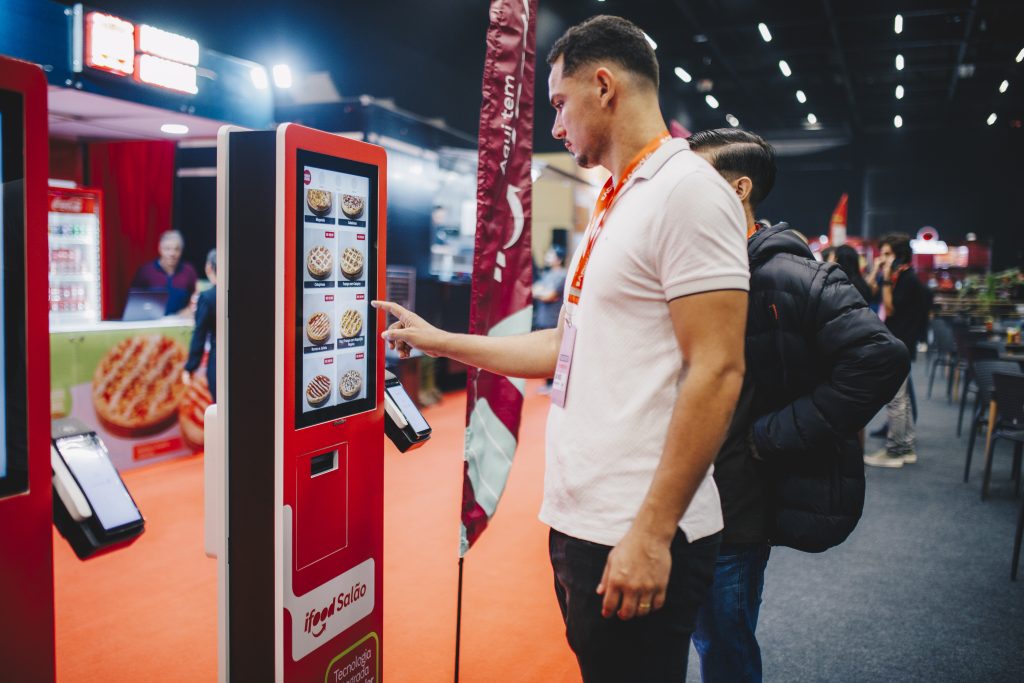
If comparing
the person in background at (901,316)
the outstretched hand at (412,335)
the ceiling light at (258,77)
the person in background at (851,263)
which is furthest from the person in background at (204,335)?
the person in background at (901,316)

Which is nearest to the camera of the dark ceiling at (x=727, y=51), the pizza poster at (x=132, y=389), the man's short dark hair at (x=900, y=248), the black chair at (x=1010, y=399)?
the black chair at (x=1010, y=399)

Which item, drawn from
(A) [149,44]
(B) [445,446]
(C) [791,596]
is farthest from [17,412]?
(A) [149,44]

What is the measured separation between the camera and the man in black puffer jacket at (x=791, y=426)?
5.42ft

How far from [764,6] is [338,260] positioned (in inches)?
390

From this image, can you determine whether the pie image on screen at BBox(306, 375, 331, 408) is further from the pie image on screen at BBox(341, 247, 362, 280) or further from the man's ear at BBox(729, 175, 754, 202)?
the man's ear at BBox(729, 175, 754, 202)

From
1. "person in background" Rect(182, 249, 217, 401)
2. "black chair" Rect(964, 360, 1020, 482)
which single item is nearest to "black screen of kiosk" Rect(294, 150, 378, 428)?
"person in background" Rect(182, 249, 217, 401)

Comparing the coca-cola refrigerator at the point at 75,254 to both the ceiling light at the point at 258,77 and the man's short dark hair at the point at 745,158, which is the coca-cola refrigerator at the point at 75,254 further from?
the man's short dark hair at the point at 745,158

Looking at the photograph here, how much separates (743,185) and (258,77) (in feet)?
19.2

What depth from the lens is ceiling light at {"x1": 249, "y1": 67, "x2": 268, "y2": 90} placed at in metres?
6.48

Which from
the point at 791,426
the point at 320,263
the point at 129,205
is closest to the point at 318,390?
the point at 320,263

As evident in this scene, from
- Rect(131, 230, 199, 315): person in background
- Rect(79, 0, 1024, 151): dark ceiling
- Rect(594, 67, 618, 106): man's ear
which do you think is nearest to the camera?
Rect(594, 67, 618, 106): man's ear

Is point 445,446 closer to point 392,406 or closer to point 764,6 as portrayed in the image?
point 392,406

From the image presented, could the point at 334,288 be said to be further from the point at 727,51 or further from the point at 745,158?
the point at 727,51

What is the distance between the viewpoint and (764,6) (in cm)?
985
